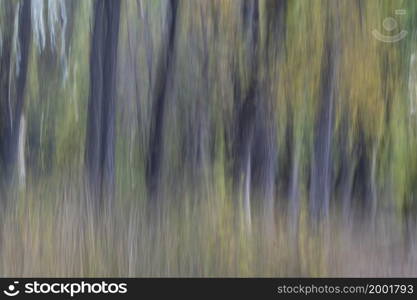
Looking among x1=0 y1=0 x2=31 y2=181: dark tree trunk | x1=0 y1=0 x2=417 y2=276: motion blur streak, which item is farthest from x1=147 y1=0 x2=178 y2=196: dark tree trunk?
x1=0 y1=0 x2=31 y2=181: dark tree trunk

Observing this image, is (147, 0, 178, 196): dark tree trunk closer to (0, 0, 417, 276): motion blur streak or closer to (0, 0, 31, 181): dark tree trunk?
(0, 0, 417, 276): motion blur streak

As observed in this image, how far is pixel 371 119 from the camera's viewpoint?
4.40 feet

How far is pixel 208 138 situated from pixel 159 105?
90mm

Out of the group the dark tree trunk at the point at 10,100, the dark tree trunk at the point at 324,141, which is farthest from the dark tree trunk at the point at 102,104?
the dark tree trunk at the point at 324,141

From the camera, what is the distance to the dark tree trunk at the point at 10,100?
1298mm

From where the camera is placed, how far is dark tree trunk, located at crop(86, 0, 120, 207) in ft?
4.30

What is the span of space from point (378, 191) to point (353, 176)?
5cm

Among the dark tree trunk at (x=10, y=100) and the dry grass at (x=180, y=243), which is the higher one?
the dark tree trunk at (x=10, y=100)

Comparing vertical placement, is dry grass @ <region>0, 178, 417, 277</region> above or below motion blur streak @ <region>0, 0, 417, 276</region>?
below

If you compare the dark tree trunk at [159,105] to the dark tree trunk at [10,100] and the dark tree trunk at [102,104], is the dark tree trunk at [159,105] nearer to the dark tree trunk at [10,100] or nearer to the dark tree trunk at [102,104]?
the dark tree trunk at [102,104]

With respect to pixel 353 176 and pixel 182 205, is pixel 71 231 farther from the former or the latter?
pixel 353 176

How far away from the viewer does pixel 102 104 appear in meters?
1.31

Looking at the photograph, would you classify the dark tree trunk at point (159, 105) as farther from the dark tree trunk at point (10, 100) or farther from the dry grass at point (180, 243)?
the dark tree trunk at point (10, 100)

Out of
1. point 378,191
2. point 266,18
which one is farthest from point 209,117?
point 378,191
